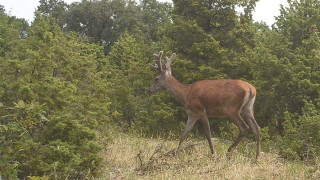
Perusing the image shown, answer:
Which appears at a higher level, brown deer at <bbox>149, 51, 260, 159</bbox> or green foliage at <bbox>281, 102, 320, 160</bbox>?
brown deer at <bbox>149, 51, 260, 159</bbox>

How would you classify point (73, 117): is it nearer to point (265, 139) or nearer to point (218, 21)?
point (265, 139)

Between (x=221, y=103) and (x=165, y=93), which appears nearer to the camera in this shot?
(x=221, y=103)

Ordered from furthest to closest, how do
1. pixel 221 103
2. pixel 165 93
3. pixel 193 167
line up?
pixel 165 93 → pixel 221 103 → pixel 193 167

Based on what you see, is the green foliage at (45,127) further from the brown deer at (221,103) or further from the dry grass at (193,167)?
the brown deer at (221,103)

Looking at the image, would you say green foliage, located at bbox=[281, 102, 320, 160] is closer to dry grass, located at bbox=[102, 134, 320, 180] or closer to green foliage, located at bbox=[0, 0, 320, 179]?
green foliage, located at bbox=[0, 0, 320, 179]

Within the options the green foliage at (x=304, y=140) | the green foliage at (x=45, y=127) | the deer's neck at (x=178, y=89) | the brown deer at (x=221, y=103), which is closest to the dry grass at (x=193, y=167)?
the green foliage at (x=304, y=140)

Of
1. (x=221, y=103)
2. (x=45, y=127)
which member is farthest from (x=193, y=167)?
(x=45, y=127)

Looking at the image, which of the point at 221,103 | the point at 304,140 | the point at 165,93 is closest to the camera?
the point at 221,103

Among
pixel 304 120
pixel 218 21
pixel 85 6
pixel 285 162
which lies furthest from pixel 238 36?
pixel 85 6

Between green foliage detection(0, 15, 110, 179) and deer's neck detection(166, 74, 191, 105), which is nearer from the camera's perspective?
green foliage detection(0, 15, 110, 179)

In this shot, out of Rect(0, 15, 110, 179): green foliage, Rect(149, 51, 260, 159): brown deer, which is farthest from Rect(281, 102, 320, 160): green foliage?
Rect(0, 15, 110, 179): green foliage

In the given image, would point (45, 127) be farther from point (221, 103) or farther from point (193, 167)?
point (221, 103)

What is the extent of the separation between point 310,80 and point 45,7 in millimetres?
37378

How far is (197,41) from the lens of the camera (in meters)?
14.1
